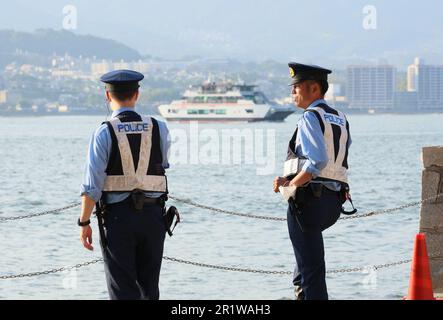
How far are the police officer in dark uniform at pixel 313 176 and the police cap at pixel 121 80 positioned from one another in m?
1.16

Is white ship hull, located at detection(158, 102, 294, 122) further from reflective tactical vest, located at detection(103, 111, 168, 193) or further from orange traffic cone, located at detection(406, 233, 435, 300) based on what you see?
reflective tactical vest, located at detection(103, 111, 168, 193)

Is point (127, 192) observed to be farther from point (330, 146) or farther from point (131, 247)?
point (330, 146)

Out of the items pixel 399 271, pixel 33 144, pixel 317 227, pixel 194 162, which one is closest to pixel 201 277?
pixel 399 271

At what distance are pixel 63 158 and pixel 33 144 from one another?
1079 inches

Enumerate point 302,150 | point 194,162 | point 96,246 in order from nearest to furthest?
point 302,150, point 96,246, point 194,162

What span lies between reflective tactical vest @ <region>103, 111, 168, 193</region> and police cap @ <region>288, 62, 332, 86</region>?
1.17m

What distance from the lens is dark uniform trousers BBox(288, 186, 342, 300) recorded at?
829cm

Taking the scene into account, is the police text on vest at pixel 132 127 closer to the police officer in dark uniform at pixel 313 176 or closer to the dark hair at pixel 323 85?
the police officer in dark uniform at pixel 313 176

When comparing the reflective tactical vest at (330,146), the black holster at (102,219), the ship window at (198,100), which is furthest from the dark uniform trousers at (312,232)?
the ship window at (198,100)

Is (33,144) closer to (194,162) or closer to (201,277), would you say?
(194,162)

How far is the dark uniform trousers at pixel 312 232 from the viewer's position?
8.29m

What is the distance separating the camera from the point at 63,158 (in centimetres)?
7719
